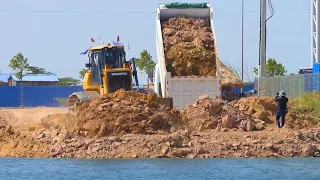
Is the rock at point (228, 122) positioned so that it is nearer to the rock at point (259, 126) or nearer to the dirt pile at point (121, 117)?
the rock at point (259, 126)

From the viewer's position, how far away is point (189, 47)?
122 ft

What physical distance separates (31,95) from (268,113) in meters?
30.7

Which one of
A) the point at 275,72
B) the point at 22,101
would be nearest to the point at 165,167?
the point at 22,101

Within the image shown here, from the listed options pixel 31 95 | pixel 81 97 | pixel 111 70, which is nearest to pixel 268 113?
pixel 111 70

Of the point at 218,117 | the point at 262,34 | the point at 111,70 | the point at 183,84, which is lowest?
the point at 218,117

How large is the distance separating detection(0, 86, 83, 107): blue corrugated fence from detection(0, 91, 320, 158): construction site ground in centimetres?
2849

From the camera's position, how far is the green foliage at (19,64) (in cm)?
9031

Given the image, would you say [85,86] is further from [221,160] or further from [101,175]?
[101,175]

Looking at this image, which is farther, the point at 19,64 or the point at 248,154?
the point at 19,64

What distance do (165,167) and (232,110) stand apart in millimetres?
7419

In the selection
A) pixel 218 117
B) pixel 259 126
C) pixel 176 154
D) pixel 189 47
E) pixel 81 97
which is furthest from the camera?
pixel 189 47

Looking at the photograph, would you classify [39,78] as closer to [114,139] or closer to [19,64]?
[19,64]

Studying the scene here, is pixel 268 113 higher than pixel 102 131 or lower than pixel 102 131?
higher

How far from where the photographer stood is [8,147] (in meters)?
28.4
